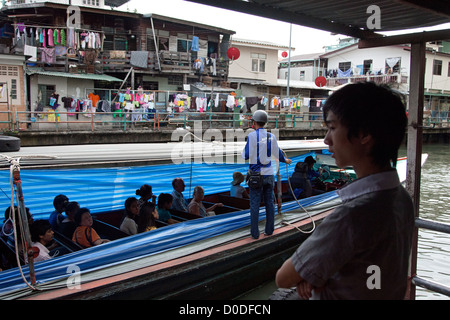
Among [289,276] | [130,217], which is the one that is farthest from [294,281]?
[130,217]

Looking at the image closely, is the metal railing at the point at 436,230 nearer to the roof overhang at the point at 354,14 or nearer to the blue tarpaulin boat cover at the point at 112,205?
the roof overhang at the point at 354,14

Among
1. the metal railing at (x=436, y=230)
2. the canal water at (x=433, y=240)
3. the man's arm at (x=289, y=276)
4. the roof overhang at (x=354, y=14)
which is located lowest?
the canal water at (x=433, y=240)

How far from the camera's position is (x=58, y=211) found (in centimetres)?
471

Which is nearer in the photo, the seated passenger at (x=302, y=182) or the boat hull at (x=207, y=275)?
the boat hull at (x=207, y=275)

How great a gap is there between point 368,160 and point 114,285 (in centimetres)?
298

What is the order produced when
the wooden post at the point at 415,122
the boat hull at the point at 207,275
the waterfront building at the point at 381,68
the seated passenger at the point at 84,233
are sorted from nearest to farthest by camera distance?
1. the wooden post at the point at 415,122
2. the boat hull at the point at 207,275
3. the seated passenger at the point at 84,233
4. the waterfront building at the point at 381,68

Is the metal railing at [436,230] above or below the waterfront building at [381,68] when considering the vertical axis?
below

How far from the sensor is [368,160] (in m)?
1.07

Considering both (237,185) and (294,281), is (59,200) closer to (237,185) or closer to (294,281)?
(237,185)

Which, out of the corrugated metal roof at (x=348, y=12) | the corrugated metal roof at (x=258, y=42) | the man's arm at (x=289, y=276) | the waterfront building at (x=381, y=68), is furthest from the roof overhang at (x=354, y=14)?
the waterfront building at (x=381, y=68)

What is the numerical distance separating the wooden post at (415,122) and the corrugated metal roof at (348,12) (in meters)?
0.28

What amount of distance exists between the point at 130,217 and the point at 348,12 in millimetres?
3563

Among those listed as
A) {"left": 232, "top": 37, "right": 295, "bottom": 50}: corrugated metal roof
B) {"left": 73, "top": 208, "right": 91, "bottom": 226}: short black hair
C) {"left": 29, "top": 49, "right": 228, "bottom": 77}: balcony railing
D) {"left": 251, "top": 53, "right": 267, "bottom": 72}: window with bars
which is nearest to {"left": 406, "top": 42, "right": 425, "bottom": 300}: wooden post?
{"left": 73, "top": 208, "right": 91, "bottom": 226}: short black hair

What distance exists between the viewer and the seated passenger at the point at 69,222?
174 inches
